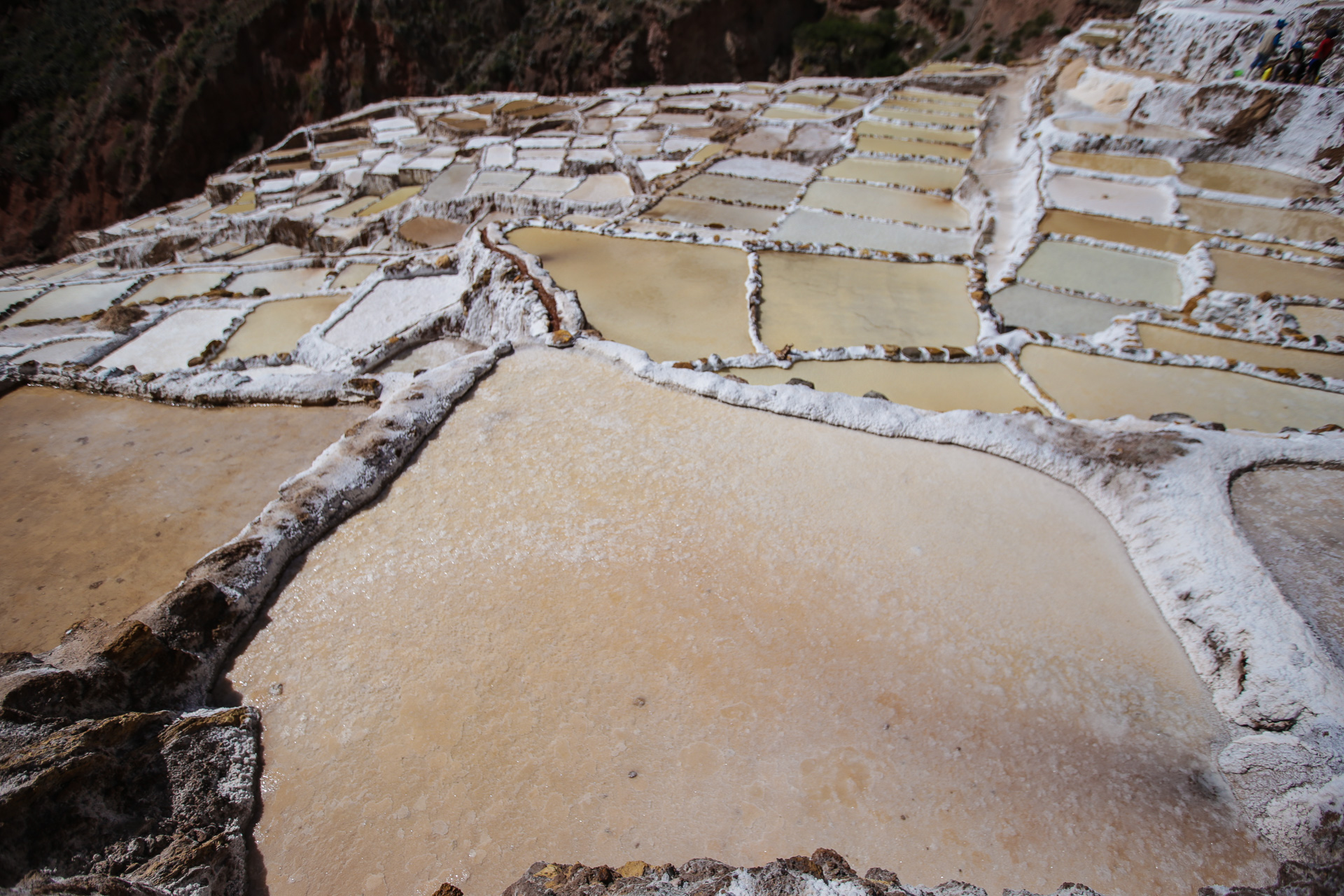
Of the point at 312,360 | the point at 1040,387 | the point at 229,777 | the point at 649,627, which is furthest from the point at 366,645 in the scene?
the point at 1040,387

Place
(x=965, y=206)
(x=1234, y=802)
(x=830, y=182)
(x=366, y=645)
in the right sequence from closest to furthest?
1. (x=1234, y=802)
2. (x=366, y=645)
3. (x=965, y=206)
4. (x=830, y=182)

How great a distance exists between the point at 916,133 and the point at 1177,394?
378 inches

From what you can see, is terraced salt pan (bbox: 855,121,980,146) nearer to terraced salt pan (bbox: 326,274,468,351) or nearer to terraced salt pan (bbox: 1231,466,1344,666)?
terraced salt pan (bbox: 326,274,468,351)

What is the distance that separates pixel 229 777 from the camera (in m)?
2.86

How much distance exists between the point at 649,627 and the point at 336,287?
8182 millimetres

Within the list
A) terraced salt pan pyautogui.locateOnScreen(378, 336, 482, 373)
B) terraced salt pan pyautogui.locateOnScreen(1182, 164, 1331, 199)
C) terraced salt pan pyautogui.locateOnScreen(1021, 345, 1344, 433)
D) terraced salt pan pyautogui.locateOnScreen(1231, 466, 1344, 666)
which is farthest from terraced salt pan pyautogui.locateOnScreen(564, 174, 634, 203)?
terraced salt pan pyautogui.locateOnScreen(1231, 466, 1344, 666)

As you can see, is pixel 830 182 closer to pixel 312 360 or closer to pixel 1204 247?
pixel 1204 247

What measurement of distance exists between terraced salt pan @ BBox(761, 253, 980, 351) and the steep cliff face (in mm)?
20084

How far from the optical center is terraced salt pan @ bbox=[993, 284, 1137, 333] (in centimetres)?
679

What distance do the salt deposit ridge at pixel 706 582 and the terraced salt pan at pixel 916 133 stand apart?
5815mm

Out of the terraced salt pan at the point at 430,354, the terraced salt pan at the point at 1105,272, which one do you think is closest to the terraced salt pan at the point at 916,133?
the terraced salt pan at the point at 1105,272

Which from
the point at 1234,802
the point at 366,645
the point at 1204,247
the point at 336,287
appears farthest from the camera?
the point at 336,287

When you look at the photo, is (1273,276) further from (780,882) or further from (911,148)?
(780,882)

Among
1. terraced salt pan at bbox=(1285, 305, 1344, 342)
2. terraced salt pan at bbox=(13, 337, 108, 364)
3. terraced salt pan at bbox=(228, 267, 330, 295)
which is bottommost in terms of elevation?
terraced salt pan at bbox=(13, 337, 108, 364)
